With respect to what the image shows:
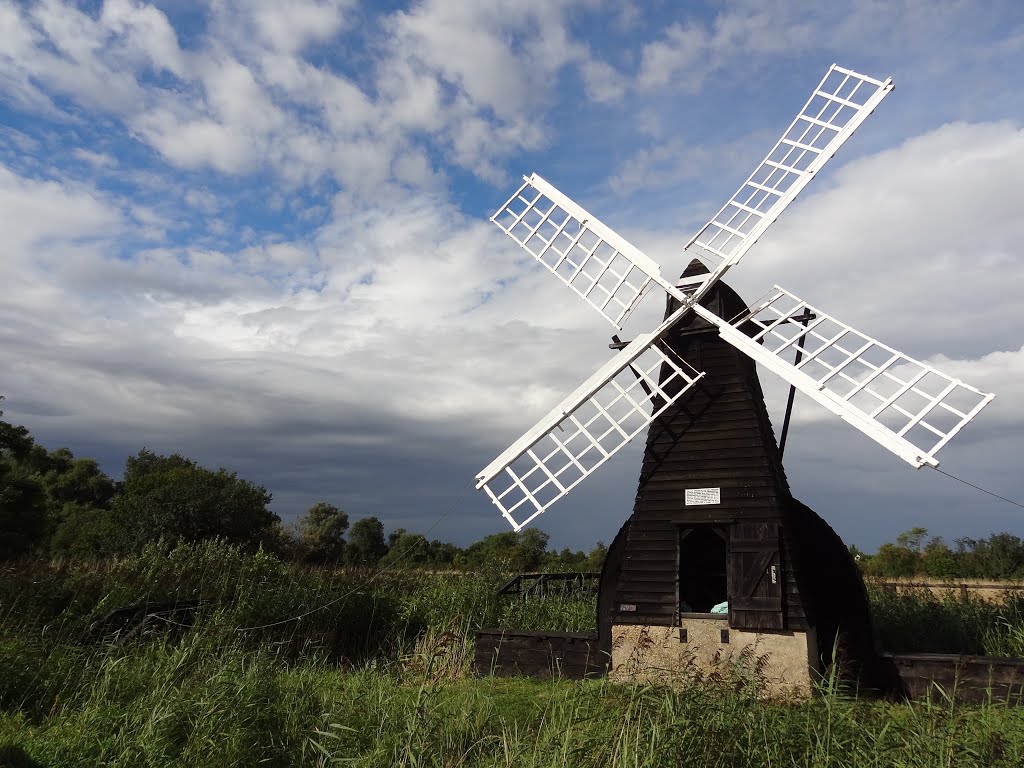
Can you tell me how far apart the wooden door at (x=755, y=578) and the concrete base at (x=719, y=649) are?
0.17 meters

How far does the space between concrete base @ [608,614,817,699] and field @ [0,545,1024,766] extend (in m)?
1.17

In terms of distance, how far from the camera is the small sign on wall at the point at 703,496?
30.9ft

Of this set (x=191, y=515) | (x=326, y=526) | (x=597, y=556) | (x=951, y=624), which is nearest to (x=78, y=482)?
(x=326, y=526)

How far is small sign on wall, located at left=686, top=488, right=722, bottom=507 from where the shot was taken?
9408 mm

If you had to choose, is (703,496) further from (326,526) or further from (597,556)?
(326,526)

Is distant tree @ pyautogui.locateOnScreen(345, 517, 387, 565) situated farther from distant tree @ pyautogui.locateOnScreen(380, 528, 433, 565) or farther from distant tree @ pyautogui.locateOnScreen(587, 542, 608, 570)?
distant tree @ pyautogui.locateOnScreen(587, 542, 608, 570)

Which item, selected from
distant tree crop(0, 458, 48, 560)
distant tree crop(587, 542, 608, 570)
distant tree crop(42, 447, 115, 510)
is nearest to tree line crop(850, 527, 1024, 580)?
distant tree crop(587, 542, 608, 570)

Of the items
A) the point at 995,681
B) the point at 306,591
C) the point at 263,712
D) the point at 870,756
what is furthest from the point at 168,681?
the point at 995,681

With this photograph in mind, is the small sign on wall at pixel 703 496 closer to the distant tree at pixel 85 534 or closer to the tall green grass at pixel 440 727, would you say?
the tall green grass at pixel 440 727

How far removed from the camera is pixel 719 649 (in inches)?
316

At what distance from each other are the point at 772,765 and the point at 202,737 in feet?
13.6

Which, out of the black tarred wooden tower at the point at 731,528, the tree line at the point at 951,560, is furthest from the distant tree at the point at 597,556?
the black tarred wooden tower at the point at 731,528

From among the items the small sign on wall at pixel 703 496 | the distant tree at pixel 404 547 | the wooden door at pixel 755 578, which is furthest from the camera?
the distant tree at pixel 404 547

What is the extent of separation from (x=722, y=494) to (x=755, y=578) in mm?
1141
